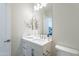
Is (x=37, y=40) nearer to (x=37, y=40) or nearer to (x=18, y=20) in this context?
(x=37, y=40)

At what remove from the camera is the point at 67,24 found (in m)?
1.65

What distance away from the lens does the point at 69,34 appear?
64.7 inches

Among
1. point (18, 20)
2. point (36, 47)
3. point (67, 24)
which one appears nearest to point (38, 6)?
point (18, 20)

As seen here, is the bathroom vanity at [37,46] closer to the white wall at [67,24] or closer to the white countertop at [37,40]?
the white countertop at [37,40]

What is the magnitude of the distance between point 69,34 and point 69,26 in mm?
116

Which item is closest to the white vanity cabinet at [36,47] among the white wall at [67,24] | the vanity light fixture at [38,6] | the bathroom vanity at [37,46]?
the bathroom vanity at [37,46]

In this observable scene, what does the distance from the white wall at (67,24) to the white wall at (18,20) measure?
40cm

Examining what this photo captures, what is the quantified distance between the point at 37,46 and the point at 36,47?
0.02 meters

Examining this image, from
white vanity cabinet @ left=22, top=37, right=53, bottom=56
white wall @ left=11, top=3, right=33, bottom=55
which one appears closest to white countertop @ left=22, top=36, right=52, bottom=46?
white vanity cabinet @ left=22, top=37, right=53, bottom=56

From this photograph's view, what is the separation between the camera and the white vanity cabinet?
165cm

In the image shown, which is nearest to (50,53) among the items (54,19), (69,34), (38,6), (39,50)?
(39,50)

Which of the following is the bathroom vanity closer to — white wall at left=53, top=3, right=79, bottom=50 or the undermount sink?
the undermount sink

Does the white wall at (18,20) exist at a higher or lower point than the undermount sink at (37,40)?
higher

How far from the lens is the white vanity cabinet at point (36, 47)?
5.42 ft
